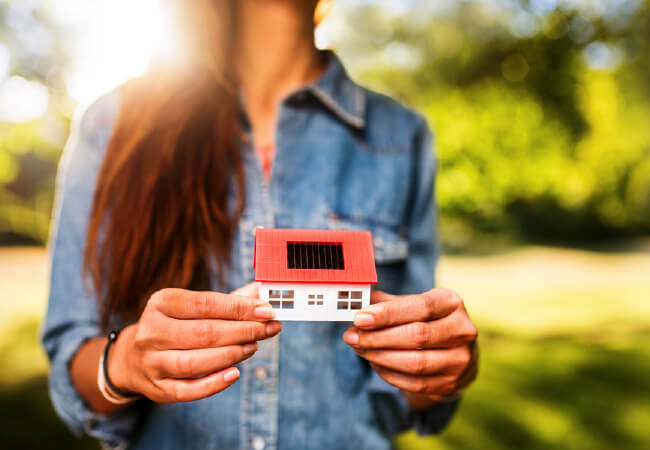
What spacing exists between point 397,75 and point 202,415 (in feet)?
11.1

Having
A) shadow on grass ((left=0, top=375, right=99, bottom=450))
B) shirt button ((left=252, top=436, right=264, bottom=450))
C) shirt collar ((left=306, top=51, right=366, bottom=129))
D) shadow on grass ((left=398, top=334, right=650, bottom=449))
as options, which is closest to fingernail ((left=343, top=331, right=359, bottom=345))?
shirt button ((left=252, top=436, right=264, bottom=450))

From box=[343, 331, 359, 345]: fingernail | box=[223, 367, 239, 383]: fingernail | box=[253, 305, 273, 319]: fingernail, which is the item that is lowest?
box=[223, 367, 239, 383]: fingernail

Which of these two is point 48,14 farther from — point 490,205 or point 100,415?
Result: point 490,205

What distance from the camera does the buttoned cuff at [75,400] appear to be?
76 centimetres

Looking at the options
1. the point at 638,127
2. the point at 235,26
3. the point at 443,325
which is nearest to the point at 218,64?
the point at 235,26

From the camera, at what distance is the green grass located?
274cm

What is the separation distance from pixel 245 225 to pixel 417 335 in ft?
1.32

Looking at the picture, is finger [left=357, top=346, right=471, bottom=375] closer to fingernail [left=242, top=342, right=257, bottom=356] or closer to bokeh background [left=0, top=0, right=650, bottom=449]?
fingernail [left=242, top=342, right=257, bottom=356]

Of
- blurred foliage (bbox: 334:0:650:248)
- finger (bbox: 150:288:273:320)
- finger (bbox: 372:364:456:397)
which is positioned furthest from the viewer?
blurred foliage (bbox: 334:0:650:248)

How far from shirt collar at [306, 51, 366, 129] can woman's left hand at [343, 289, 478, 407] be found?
49 cm

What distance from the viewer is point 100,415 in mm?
779

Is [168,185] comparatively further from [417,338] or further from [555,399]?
[555,399]

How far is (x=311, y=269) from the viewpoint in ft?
1.78

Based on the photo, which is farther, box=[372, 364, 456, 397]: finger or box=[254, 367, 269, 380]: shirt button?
box=[254, 367, 269, 380]: shirt button
